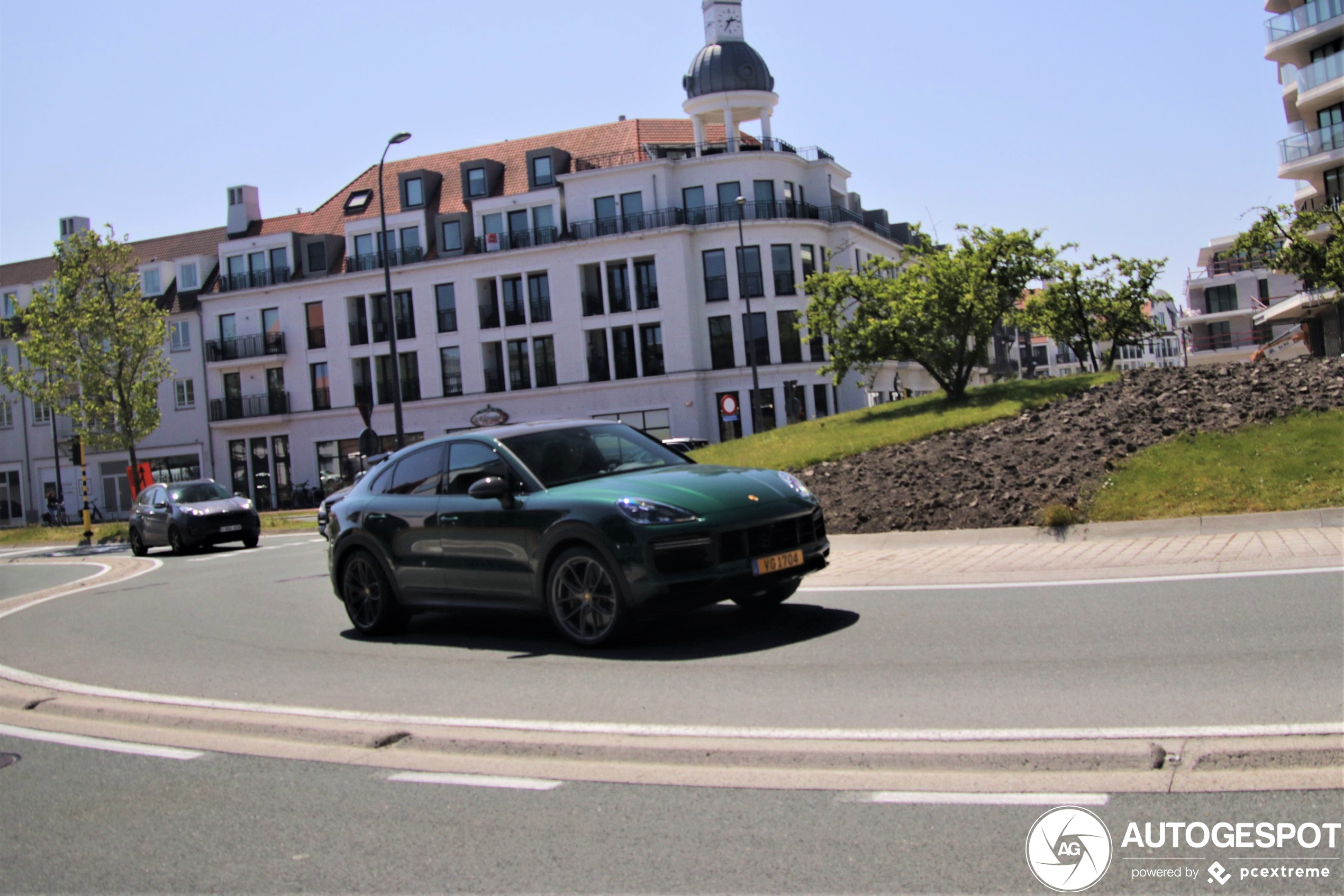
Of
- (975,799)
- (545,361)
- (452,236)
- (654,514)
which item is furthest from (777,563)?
(452,236)

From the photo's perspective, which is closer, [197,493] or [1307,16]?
[197,493]

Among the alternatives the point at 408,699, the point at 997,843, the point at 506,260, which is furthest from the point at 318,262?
the point at 997,843

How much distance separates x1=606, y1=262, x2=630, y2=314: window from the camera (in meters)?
58.0

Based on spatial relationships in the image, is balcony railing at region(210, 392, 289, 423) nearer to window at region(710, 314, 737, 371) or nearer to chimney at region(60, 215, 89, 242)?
chimney at region(60, 215, 89, 242)

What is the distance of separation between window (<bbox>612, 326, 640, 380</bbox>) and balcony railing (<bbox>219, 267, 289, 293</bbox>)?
63.0ft

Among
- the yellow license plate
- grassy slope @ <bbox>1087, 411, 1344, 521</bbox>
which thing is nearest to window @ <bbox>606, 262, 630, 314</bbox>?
grassy slope @ <bbox>1087, 411, 1344, 521</bbox>

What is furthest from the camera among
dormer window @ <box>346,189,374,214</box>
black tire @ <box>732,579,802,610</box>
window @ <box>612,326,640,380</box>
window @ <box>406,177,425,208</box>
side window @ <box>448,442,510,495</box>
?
dormer window @ <box>346,189,374,214</box>

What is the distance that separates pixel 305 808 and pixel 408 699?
85.7 inches

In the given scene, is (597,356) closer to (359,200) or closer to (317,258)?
(317,258)

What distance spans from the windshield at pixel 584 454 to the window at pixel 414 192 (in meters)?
55.8

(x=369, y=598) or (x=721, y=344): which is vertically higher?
(x=721, y=344)

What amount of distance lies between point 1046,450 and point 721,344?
1630 inches

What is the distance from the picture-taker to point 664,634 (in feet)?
30.1

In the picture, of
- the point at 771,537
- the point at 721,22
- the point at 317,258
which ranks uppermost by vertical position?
the point at 721,22
